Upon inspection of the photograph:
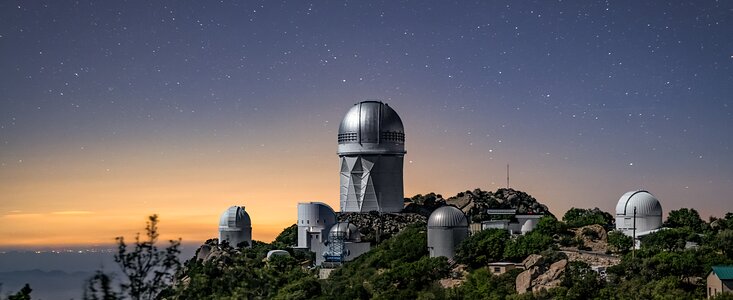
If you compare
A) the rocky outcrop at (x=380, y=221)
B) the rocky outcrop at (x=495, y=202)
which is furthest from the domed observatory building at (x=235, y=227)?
the rocky outcrop at (x=495, y=202)

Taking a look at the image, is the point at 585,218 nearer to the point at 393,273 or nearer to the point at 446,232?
the point at 446,232

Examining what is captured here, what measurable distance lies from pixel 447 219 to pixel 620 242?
13.2 metres

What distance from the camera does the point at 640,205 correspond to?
72.2 m

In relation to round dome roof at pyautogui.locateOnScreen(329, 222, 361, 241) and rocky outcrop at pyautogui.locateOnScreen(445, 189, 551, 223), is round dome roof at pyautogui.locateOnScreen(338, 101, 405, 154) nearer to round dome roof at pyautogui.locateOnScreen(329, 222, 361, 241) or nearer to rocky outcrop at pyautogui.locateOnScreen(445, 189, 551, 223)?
rocky outcrop at pyautogui.locateOnScreen(445, 189, 551, 223)

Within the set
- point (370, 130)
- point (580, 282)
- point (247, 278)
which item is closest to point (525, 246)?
point (580, 282)

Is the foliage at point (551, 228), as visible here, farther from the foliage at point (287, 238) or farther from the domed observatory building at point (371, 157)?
the foliage at point (287, 238)

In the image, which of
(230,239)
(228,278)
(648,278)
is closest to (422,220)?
(230,239)

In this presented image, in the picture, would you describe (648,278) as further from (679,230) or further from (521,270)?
(679,230)

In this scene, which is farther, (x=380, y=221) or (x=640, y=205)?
(x=380, y=221)

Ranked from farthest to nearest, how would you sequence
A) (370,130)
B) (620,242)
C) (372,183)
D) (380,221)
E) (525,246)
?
(372,183) < (370,130) < (380,221) < (620,242) < (525,246)

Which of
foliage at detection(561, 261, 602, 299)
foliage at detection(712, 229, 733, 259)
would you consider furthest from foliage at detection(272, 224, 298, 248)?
foliage at detection(712, 229, 733, 259)

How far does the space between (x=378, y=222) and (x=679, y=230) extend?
3253cm

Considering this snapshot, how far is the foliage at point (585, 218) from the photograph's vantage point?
75.1 metres

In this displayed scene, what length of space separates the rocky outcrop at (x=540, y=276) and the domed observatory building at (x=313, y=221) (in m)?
32.3
